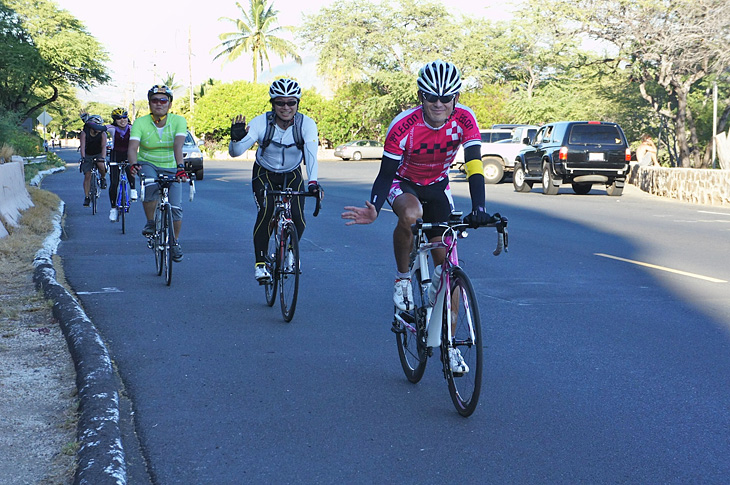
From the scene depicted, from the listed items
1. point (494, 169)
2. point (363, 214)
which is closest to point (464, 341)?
point (363, 214)

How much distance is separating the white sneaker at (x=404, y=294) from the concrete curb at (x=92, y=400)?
1.70 m

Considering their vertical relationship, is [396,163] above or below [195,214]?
above

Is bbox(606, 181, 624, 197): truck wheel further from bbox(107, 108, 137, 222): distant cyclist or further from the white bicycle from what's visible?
the white bicycle

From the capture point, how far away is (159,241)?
9.47m

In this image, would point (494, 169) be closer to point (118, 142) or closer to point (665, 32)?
point (665, 32)

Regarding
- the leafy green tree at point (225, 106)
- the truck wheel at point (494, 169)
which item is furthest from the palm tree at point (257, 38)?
the truck wheel at point (494, 169)

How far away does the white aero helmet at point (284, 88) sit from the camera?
7406 millimetres

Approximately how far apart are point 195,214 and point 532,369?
12353 mm

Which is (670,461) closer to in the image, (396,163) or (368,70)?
(396,163)

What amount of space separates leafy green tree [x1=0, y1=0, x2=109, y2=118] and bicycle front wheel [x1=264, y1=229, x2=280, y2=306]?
4295 centimetres

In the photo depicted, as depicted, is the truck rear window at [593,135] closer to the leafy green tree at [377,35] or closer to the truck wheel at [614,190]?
the truck wheel at [614,190]

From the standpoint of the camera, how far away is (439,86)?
202 inches

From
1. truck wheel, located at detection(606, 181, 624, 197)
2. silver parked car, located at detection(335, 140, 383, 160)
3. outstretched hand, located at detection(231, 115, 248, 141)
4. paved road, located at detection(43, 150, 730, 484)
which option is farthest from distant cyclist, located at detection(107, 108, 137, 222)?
silver parked car, located at detection(335, 140, 383, 160)

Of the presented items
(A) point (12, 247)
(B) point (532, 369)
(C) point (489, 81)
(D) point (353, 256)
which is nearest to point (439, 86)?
(B) point (532, 369)
